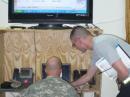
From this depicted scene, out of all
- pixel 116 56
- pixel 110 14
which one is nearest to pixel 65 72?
pixel 110 14

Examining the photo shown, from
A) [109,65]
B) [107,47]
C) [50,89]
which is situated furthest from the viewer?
[109,65]

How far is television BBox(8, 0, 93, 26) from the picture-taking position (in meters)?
3.60

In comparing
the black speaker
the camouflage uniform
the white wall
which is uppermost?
the white wall

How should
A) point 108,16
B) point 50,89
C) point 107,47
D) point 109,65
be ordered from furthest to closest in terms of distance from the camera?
1. point 108,16
2. point 109,65
3. point 107,47
4. point 50,89

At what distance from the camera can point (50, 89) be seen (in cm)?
246

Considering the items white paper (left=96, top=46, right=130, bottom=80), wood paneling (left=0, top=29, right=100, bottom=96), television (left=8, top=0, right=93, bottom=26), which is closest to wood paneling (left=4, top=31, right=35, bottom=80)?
wood paneling (left=0, top=29, right=100, bottom=96)

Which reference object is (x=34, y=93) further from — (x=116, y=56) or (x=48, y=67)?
(x=116, y=56)

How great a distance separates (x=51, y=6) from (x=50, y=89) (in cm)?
140

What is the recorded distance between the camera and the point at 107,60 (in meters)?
2.65

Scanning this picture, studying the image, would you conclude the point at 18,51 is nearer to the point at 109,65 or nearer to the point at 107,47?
the point at 109,65

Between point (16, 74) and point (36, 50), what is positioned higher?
point (36, 50)

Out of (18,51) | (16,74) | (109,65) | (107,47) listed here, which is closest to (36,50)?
(18,51)

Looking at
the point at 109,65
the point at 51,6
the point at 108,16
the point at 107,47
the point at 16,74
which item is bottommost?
the point at 16,74

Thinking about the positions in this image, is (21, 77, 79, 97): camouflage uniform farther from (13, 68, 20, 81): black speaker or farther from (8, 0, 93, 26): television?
(8, 0, 93, 26): television
